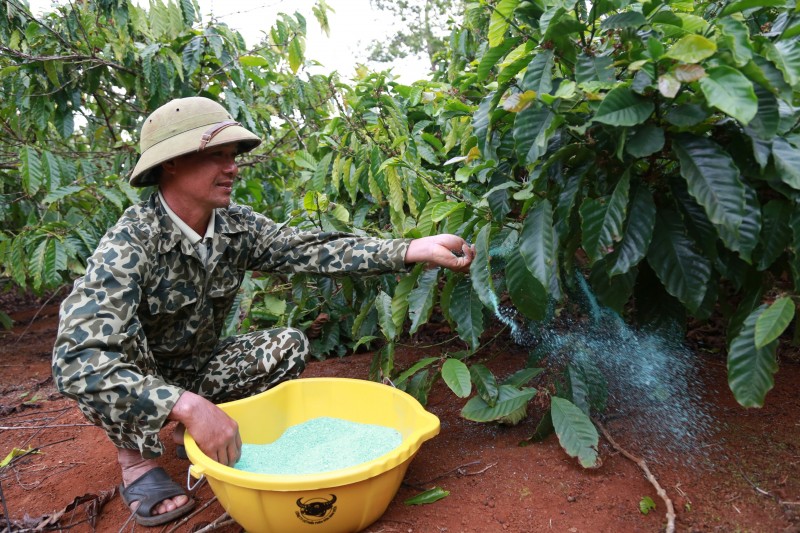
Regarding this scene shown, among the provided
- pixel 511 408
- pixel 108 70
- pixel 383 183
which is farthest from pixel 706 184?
pixel 108 70

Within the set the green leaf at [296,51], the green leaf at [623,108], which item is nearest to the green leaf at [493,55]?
the green leaf at [623,108]

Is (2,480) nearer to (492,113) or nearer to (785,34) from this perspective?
(492,113)

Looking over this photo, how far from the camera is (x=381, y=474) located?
51.1 inches

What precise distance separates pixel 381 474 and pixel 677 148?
0.91 metres

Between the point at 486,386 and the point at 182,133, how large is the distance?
113cm

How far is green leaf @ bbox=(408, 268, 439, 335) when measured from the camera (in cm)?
165

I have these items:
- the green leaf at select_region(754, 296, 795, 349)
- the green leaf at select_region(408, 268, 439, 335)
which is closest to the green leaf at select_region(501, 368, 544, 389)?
the green leaf at select_region(408, 268, 439, 335)

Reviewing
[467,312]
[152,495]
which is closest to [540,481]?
[467,312]

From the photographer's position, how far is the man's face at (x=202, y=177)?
1.75 m

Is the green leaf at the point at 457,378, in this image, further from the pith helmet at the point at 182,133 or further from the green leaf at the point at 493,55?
the pith helmet at the point at 182,133

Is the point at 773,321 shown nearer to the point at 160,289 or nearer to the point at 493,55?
the point at 493,55

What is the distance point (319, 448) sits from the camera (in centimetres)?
172

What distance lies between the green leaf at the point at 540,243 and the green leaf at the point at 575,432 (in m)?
0.44

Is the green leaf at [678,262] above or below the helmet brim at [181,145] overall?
below
